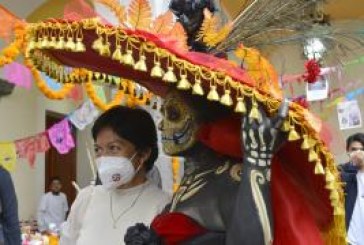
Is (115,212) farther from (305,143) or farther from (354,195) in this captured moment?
(354,195)

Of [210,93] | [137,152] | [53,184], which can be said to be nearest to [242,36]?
[210,93]

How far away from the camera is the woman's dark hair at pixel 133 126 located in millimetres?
2096

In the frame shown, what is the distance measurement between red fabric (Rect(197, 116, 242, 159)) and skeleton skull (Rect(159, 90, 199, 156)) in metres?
0.04

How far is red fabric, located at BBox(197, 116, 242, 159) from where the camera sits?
1.65 meters

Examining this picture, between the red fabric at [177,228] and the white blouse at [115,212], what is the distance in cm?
37

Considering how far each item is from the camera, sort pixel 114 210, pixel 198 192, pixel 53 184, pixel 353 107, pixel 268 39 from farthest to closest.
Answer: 1. pixel 53 184
2. pixel 353 107
3. pixel 114 210
4. pixel 268 39
5. pixel 198 192

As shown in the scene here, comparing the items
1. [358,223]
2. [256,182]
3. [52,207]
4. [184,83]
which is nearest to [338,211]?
[256,182]

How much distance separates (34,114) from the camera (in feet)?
27.1

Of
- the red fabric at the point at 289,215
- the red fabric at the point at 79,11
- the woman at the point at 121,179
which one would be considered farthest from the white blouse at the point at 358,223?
the red fabric at the point at 79,11

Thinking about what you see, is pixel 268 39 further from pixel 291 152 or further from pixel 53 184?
pixel 53 184

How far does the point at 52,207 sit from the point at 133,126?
607 cm

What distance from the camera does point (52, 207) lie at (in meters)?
7.93

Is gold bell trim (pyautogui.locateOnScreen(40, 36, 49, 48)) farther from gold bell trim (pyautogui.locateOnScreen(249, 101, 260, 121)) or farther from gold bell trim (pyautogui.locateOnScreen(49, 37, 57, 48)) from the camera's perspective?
gold bell trim (pyautogui.locateOnScreen(249, 101, 260, 121))

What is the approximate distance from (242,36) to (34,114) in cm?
679
